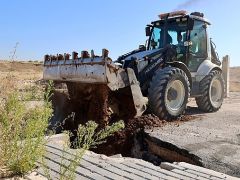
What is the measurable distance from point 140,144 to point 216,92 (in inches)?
181

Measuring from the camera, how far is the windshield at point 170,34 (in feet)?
35.3

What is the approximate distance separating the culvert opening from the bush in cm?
299

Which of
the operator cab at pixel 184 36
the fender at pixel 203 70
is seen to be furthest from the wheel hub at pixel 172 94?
the fender at pixel 203 70

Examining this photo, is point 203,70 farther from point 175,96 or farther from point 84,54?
point 84,54

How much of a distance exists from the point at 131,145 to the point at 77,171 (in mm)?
3567

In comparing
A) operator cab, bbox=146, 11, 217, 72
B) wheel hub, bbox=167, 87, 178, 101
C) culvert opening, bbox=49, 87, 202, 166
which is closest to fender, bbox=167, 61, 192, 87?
operator cab, bbox=146, 11, 217, 72

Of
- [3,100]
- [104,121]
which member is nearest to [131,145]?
[104,121]

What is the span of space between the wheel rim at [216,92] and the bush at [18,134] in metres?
8.05

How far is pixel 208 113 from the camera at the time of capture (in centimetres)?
1125

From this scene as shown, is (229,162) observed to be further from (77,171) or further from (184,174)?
(77,171)

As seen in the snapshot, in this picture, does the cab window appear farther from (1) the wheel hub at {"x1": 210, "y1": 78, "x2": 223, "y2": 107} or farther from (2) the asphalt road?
(2) the asphalt road

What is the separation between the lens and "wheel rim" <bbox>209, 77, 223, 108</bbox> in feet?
38.1

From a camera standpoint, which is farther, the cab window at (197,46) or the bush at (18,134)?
the cab window at (197,46)

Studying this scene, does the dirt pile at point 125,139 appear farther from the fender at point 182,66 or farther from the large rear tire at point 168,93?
the fender at point 182,66
